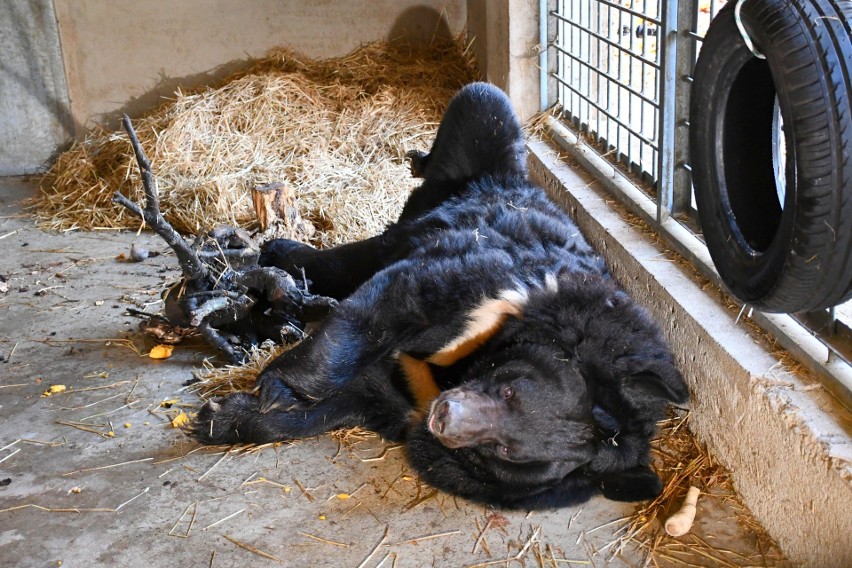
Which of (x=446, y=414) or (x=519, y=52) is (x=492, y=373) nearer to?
(x=446, y=414)

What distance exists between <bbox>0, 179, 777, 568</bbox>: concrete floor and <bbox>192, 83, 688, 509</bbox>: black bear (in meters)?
0.12

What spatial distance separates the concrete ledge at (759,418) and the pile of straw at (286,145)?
9.35 ft

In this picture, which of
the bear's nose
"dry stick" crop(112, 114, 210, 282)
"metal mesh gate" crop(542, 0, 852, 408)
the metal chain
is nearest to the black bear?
the bear's nose

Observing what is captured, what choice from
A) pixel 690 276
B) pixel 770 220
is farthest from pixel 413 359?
pixel 770 220

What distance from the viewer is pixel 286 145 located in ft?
25.5

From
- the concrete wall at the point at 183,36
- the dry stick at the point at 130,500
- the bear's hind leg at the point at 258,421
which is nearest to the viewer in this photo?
the dry stick at the point at 130,500

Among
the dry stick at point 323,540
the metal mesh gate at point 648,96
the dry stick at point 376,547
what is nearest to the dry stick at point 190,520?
the dry stick at point 323,540

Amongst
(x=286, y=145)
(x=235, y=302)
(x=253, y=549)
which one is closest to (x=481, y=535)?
(x=253, y=549)

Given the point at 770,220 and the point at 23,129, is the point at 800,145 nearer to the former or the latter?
the point at 770,220

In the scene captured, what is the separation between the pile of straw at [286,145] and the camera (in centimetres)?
701

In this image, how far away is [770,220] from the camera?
327cm

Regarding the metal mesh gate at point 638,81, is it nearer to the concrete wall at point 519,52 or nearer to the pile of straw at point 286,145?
the concrete wall at point 519,52

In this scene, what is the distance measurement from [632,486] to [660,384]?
1.33ft

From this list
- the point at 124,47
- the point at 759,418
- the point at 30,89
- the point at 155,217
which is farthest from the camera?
the point at 124,47
